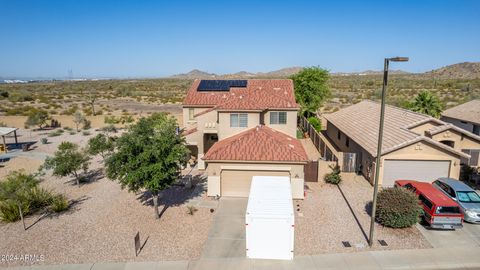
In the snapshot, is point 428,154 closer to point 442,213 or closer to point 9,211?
point 442,213

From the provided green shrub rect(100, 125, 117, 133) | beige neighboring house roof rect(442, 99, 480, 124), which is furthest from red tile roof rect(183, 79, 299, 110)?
beige neighboring house roof rect(442, 99, 480, 124)

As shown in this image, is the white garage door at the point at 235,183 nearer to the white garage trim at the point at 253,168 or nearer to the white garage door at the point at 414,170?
the white garage trim at the point at 253,168

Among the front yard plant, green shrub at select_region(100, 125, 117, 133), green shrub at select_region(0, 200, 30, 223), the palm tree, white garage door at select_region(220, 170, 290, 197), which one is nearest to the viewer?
the front yard plant

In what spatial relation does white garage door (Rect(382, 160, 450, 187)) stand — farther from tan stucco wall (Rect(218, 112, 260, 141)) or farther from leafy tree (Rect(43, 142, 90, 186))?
leafy tree (Rect(43, 142, 90, 186))

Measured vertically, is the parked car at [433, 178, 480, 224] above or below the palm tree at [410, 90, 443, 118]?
below

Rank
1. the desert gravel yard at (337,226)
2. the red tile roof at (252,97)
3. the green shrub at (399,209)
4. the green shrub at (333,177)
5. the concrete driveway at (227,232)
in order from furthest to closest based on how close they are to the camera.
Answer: the red tile roof at (252,97) → the green shrub at (333,177) → the green shrub at (399,209) → the desert gravel yard at (337,226) → the concrete driveway at (227,232)

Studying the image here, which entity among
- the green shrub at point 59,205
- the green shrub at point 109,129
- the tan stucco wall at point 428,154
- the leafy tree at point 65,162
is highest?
the tan stucco wall at point 428,154

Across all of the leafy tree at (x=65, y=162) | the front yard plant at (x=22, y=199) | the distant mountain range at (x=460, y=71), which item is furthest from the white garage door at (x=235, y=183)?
the distant mountain range at (x=460, y=71)

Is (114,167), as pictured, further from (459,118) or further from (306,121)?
(459,118)
